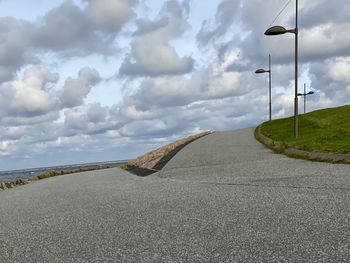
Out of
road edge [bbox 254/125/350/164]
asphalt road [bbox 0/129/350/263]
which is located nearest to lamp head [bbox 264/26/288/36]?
road edge [bbox 254/125/350/164]

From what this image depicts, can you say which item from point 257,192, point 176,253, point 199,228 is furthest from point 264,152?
point 176,253

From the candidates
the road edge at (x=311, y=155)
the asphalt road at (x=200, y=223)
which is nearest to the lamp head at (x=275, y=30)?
the road edge at (x=311, y=155)

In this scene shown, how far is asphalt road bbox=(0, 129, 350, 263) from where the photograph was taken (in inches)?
207

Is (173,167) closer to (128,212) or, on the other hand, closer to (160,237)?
(128,212)

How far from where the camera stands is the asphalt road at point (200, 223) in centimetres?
526

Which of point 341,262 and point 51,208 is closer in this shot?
A: point 341,262

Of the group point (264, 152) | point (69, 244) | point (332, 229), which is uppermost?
point (264, 152)

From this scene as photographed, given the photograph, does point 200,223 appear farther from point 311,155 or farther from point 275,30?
point 275,30

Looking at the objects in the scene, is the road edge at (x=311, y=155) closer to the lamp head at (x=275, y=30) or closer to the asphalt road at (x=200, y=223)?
the asphalt road at (x=200, y=223)

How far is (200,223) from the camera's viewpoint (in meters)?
6.80

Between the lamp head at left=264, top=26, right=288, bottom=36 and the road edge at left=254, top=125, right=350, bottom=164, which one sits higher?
the lamp head at left=264, top=26, right=288, bottom=36

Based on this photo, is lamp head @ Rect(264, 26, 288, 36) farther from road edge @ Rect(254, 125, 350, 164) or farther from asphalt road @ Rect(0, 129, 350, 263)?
asphalt road @ Rect(0, 129, 350, 263)

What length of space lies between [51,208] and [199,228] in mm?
5750

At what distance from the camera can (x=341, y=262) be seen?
448 centimetres
